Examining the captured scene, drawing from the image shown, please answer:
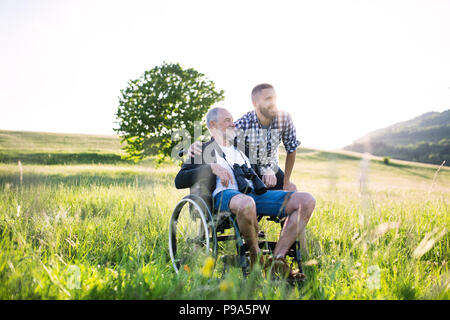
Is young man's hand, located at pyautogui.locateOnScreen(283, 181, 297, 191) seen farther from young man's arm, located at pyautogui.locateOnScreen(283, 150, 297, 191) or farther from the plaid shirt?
the plaid shirt

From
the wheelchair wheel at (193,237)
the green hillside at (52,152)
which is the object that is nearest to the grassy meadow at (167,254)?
the wheelchair wheel at (193,237)

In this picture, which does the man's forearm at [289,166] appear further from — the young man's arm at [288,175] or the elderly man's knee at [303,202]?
the elderly man's knee at [303,202]

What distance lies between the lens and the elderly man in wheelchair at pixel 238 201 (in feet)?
8.27

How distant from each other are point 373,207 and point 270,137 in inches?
A: 63.7

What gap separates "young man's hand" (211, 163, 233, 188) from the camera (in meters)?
2.68

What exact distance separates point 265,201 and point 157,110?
11.6 metres

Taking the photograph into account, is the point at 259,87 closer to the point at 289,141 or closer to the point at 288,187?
the point at 289,141

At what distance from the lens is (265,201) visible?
9.43 ft

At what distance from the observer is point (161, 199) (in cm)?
488
